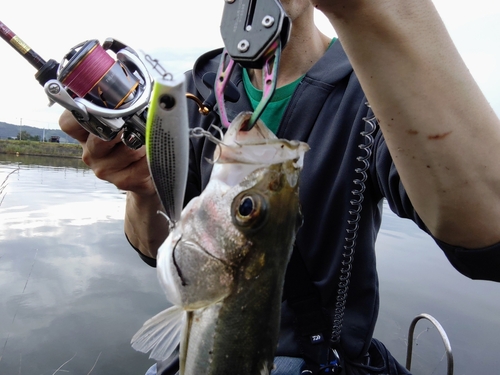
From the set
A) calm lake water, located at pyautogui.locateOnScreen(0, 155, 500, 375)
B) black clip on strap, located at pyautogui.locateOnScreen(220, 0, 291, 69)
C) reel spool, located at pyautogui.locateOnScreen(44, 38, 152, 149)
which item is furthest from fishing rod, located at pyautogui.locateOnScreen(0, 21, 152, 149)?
calm lake water, located at pyautogui.locateOnScreen(0, 155, 500, 375)

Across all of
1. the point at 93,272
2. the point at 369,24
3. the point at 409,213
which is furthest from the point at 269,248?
the point at 93,272

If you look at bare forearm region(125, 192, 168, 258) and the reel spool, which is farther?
bare forearm region(125, 192, 168, 258)

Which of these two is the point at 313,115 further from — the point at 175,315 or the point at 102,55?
the point at 175,315

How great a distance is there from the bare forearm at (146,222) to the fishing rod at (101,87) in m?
0.59

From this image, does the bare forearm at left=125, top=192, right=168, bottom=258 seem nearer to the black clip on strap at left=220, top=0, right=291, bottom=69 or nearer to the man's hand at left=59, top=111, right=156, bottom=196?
the man's hand at left=59, top=111, right=156, bottom=196

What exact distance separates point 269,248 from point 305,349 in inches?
33.8

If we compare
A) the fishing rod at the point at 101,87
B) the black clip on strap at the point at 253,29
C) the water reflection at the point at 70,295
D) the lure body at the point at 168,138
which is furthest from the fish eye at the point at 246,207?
the water reflection at the point at 70,295

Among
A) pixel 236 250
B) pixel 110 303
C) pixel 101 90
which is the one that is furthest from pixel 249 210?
pixel 110 303

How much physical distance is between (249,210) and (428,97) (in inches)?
23.6

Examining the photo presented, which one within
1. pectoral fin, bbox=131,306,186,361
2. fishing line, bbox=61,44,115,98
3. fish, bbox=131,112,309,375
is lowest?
pectoral fin, bbox=131,306,186,361

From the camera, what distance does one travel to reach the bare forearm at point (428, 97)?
3.02 feet

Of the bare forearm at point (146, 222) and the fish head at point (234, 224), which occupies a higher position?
the fish head at point (234, 224)

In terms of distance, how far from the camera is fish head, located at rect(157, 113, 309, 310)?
1100mm

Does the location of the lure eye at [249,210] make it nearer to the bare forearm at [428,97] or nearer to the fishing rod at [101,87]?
the bare forearm at [428,97]
